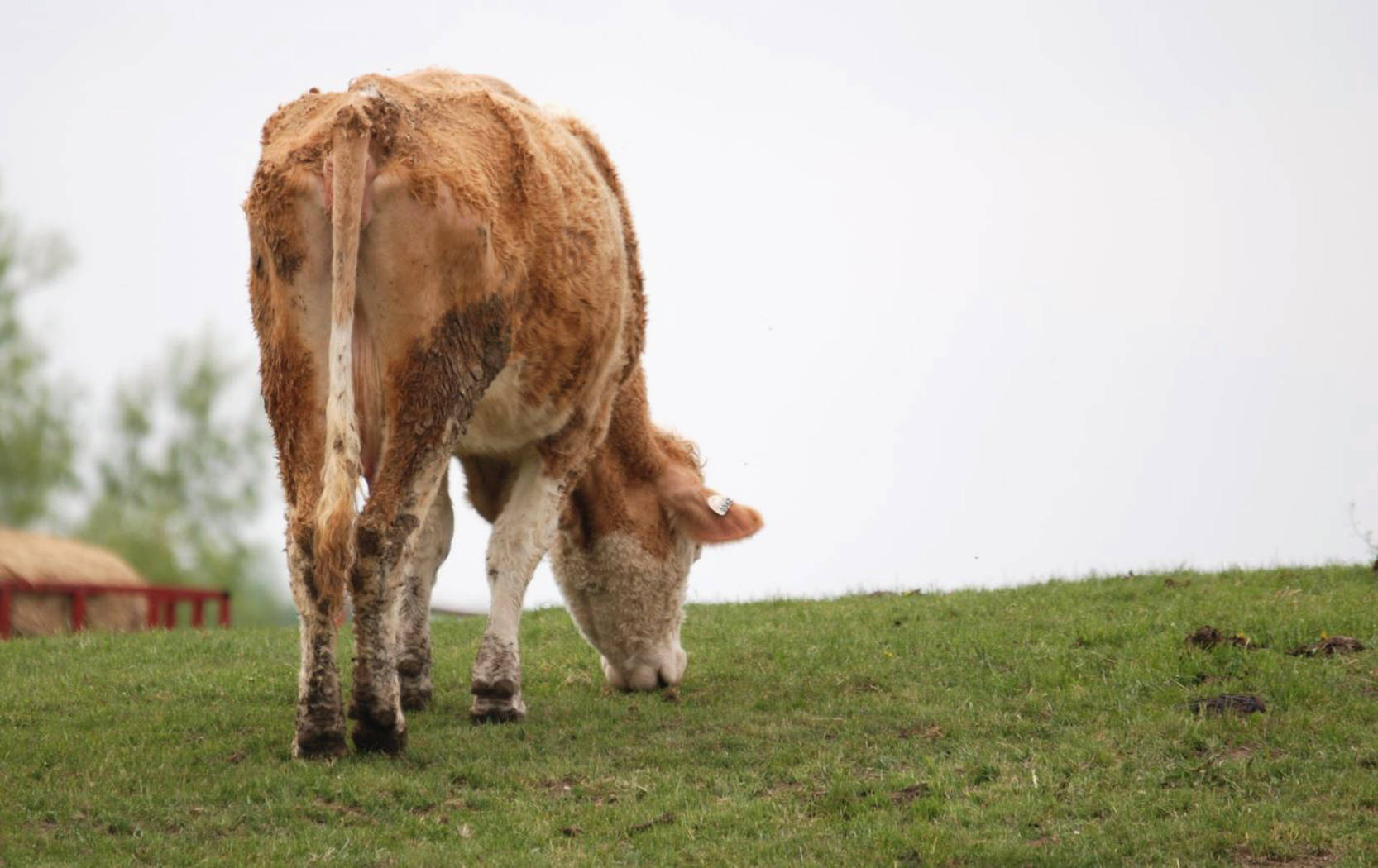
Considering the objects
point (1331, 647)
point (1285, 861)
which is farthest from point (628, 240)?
point (1285, 861)

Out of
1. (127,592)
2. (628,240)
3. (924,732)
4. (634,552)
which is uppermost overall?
(628,240)

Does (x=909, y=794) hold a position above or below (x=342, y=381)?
below

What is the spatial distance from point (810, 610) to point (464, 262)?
281 inches

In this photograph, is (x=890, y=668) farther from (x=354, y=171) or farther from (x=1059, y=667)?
(x=354, y=171)

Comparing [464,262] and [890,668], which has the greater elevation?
[464,262]

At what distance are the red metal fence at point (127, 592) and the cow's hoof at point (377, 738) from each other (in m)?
8.90

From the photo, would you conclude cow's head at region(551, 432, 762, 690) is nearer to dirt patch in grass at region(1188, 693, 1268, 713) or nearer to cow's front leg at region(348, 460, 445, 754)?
cow's front leg at region(348, 460, 445, 754)

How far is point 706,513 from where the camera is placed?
10.9m

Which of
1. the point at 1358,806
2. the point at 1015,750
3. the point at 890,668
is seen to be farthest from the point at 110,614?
the point at 1358,806

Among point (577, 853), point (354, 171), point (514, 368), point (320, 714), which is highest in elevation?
point (354, 171)

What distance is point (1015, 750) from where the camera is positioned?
830cm

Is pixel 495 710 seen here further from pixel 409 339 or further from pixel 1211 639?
pixel 1211 639

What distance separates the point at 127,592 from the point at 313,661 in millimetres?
11523

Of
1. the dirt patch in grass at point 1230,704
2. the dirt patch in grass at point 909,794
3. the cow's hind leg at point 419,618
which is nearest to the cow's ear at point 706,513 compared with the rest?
the cow's hind leg at point 419,618
